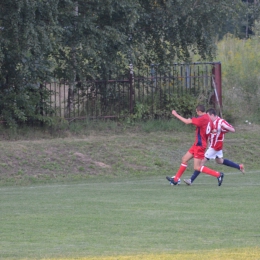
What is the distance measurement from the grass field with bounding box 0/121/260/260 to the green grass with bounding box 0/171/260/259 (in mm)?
13

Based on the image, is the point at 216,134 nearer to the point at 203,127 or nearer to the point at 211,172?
the point at 203,127

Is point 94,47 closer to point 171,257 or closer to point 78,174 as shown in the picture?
point 78,174

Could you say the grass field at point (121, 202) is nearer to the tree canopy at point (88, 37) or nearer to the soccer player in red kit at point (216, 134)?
the soccer player in red kit at point (216, 134)

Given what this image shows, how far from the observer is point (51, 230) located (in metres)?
9.38

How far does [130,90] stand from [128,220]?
14.6 meters

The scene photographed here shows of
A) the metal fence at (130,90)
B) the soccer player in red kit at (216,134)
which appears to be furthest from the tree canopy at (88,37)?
the soccer player in red kit at (216,134)

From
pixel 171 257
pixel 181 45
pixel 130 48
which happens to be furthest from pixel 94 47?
pixel 171 257

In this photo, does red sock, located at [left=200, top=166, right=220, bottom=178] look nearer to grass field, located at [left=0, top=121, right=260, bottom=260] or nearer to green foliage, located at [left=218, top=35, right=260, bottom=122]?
grass field, located at [left=0, top=121, right=260, bottom=260]

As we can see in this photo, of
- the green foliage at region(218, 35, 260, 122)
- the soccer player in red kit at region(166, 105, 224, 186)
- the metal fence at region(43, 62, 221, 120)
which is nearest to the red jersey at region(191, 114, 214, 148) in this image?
the soccer player in red kit at region(166, 105, 224, 186)

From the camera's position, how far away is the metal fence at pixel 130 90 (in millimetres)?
23469

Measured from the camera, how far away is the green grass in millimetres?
8172

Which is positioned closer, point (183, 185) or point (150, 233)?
point (150, 233)

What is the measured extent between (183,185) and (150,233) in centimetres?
653

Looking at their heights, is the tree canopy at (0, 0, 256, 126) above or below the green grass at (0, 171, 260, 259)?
above
